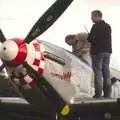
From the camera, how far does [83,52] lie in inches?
511

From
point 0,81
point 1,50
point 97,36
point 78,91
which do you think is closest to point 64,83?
point 78,91

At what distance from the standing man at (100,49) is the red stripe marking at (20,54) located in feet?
5.37

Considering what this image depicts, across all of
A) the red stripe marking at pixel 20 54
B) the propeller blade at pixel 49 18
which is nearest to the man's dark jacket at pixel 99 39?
the propeller blade at pixel 49 18

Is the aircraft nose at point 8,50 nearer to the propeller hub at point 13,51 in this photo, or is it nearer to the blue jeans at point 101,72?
the propeller hub at point 13,51

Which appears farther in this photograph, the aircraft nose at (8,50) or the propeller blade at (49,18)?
the propeller blade at (49,18)

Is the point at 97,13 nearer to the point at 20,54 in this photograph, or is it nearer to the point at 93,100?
the point at 93,100

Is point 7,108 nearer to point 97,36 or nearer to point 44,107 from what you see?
point 44,107

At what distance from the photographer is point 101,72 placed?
10.8m

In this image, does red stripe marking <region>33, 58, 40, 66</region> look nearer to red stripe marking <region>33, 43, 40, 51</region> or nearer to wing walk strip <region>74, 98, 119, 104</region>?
red stripe marking <region>33, 43, 40, 51</region>

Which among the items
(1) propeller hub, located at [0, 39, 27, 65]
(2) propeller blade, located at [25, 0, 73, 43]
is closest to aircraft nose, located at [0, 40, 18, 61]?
(1) propeller hub, located at [0, 39, 27, 65]

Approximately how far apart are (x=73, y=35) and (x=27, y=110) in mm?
2731

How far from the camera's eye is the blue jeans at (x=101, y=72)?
10.7 meters

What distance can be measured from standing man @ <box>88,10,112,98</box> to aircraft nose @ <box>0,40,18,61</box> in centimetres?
191

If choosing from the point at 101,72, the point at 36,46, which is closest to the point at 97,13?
the point at 101,72
